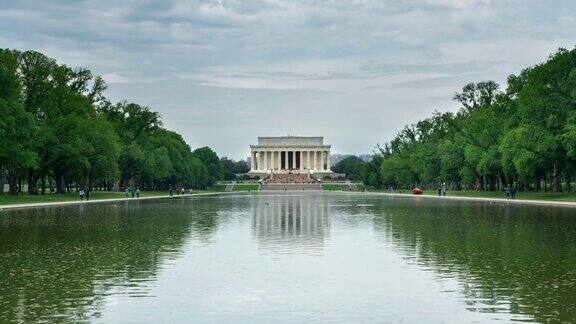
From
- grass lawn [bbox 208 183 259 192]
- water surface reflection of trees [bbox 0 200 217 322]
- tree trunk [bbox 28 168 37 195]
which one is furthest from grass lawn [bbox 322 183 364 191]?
water surface reflection of trees [bbox 0 200 217 322]

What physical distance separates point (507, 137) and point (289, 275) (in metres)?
62.2

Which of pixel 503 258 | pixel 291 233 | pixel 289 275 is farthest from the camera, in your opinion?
pixel 291 233

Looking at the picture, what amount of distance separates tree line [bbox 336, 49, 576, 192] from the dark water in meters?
39.6

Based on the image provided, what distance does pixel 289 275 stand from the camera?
19.6 meters

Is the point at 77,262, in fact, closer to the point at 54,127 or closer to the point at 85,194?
the point at 54,127

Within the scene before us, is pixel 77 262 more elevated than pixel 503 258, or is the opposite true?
pixel 77 262

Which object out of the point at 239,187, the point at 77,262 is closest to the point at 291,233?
the point at 77,262

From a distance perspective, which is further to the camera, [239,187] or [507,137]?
[239,187]

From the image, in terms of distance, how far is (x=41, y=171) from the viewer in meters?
88.0

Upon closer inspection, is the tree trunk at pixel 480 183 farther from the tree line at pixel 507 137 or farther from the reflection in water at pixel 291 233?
the reflection in water at pixel 291 233

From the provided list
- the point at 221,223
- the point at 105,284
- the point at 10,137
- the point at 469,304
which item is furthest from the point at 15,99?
the point at 469,304

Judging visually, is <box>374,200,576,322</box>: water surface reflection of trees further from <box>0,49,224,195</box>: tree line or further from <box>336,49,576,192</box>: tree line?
<box>0,49,224,195</box>: tree line

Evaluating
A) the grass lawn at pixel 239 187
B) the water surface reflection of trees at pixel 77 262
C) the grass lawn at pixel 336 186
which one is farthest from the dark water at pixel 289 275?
the grass lawn at pixel 336 186

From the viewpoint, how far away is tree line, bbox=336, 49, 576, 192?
237 ft
